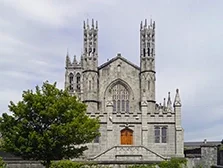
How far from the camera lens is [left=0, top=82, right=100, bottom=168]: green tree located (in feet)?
82.2

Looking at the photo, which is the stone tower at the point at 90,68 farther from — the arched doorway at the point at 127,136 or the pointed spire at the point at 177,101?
the pointed spire at the point at 177,101

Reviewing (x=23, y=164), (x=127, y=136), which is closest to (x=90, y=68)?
(x=127, y=136)

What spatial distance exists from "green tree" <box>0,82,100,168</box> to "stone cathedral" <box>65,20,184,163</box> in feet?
59.2

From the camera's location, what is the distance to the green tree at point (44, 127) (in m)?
25.1

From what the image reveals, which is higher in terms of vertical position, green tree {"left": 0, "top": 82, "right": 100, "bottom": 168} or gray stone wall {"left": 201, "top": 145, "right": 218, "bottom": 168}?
green tree {"left": 0, "top": 82, "right": 100, "bottom": 168}

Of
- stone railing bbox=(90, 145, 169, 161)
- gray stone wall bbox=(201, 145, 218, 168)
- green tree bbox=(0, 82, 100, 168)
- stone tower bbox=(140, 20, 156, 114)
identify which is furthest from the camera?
stone tower bbox=(140, 20, 156, 114)

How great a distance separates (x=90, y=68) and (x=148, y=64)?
23.6 ft

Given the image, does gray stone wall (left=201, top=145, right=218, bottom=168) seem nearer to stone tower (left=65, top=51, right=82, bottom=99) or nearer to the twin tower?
the twin tower

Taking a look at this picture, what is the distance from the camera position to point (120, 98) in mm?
50812

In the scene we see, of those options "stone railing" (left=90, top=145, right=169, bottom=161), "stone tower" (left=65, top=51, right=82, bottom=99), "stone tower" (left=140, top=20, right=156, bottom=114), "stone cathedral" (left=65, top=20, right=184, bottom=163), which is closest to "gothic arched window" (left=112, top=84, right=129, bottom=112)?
"stone cathedral" (left=65, top=20, right=184, bottom=163)

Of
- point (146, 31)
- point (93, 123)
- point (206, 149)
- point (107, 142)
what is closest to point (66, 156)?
point (93, 123)

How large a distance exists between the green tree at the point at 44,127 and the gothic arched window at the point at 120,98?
2359 centimetres

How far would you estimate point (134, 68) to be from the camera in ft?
168

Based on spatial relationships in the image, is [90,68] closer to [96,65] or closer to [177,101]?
[96,65]
